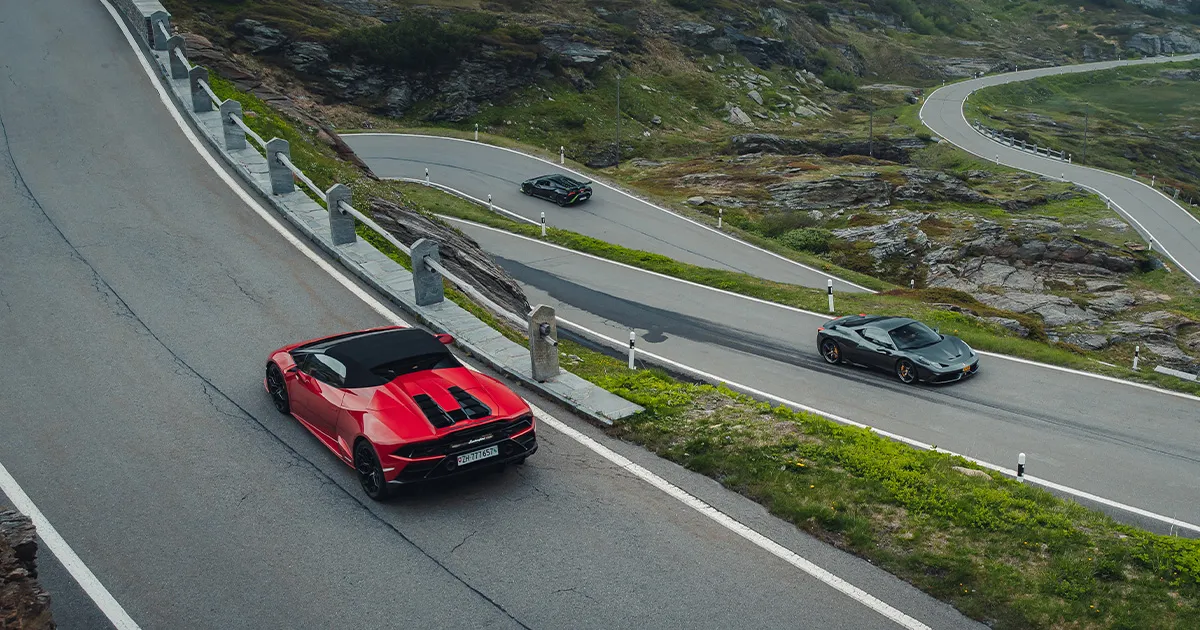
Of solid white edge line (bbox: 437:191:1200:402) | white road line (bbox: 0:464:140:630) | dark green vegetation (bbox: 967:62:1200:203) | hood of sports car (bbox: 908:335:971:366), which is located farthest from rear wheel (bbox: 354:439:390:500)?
dark green vegetation (bbox: 967:62:1200:203)

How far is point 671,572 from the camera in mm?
8469

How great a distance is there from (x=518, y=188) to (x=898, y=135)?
1541 inches

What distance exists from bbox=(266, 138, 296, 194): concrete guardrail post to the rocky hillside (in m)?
41.2

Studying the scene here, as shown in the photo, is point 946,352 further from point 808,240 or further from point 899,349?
point 808,240

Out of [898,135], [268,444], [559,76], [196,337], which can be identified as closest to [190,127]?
[196,337]

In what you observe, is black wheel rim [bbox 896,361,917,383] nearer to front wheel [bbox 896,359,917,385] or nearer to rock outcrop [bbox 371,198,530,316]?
front wheel [bbox 896,359,917,385]

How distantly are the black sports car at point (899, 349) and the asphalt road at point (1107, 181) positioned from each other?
2790 centimetres

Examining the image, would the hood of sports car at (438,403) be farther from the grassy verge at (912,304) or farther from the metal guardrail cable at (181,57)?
the metal guardrail cable at (181,57)

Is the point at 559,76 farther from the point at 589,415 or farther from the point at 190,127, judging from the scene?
the point at 589,415

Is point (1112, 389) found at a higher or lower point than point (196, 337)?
lower

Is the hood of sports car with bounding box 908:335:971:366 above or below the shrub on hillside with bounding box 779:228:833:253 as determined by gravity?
above

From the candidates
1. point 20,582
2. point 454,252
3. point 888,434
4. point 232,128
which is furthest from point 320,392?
point 232,128

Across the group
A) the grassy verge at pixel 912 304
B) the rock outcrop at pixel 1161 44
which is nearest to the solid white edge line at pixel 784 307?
the grassy verge at pixel 912 304

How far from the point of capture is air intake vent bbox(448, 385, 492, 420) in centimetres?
959
